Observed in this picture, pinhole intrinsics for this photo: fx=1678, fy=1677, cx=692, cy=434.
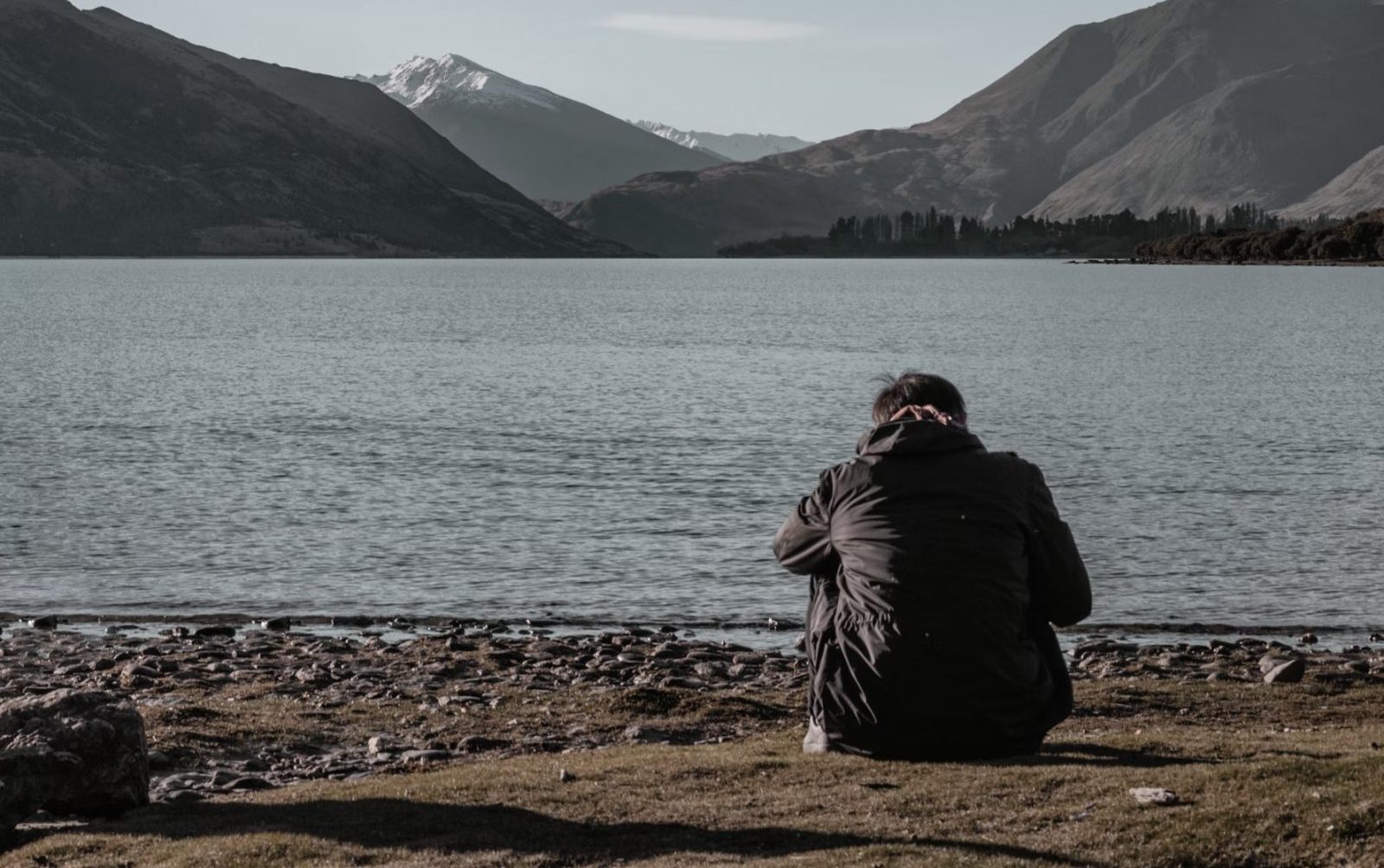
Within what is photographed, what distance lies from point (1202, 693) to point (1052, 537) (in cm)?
1005

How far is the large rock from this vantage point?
13141 millimetres

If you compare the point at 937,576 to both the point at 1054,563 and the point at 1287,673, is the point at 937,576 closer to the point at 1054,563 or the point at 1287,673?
the point at 1054,563

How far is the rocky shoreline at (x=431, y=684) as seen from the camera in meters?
18.0

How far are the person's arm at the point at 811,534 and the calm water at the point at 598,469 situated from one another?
1744 centimetres

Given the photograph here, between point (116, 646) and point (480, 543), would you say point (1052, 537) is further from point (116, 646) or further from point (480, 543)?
point (480, 543)

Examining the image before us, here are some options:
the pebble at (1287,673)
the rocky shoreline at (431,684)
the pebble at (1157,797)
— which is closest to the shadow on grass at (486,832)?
the pebble at (1157,797)

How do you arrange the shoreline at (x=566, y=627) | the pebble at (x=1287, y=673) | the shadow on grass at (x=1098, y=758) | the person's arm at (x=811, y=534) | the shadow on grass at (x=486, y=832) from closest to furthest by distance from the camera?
the shadow on grass at (x=486, y=832) → the person's arm at (x=811, y=534) → the shadow on grass at (x=1098, y=758) → the pebble at (x=1287, y=673) → the shoreline at (x=566, y=627)

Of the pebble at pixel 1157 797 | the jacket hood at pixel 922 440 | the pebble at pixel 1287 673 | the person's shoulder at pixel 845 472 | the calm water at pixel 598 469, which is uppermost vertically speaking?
the jacket hood at pixel 922 440

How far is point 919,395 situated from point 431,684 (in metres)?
12.4

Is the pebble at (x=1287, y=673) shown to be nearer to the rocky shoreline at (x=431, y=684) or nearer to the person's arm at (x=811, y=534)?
the rocky shoreline at (x=431, y=684)

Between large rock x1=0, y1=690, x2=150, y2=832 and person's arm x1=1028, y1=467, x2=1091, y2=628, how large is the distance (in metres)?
7.50

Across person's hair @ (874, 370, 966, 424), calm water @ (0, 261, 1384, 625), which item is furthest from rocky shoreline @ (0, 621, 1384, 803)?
person's hair @ (874, 370, 966, 424)

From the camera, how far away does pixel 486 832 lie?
41.0 ft

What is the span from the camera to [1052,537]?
40.7 feet
